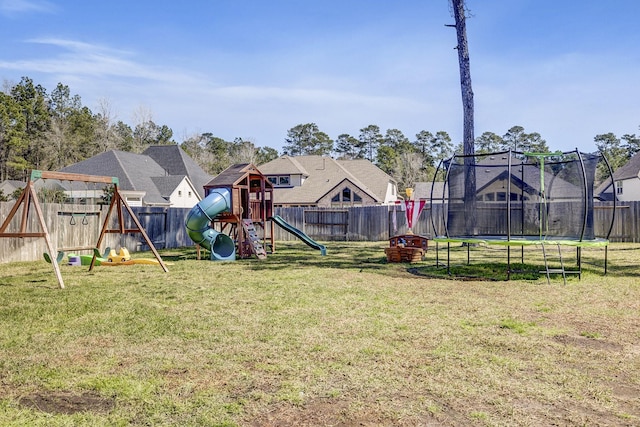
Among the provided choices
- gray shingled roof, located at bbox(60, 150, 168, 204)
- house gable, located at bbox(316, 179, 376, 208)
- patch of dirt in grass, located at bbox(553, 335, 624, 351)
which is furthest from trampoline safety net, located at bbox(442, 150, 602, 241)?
gray shingled roof, located at bbox(60, 150, 168, 204)

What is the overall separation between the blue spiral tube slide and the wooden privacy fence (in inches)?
101

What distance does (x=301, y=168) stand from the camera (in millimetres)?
37594

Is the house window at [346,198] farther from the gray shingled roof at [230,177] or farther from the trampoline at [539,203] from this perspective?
the trampoline at [539,203]

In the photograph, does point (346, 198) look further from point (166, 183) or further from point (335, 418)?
point (335, 418)

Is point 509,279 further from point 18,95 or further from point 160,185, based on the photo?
point 18,95

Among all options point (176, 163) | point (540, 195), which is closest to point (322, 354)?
point (540, 195)

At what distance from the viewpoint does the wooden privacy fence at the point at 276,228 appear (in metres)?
13.1

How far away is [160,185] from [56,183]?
6.07m

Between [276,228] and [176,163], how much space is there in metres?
16.3

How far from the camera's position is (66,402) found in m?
3.32

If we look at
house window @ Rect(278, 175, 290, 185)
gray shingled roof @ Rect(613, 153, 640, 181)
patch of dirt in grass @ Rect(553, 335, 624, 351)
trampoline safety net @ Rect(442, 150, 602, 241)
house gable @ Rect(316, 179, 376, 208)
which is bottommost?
patch of dirt in grass @ Rect(553, 335, 624, 351)

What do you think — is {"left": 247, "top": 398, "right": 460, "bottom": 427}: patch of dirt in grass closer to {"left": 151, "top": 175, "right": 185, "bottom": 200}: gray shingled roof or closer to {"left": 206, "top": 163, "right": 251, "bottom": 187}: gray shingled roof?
{"left": 206, "top": 163, "right": 251, "bottom": 187}: gray shingled roof

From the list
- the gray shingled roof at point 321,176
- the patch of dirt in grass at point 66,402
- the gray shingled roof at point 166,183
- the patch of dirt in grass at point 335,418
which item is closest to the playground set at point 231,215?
the patch of dirt in grass at point 66,402

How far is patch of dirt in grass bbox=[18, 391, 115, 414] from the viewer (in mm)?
3197
